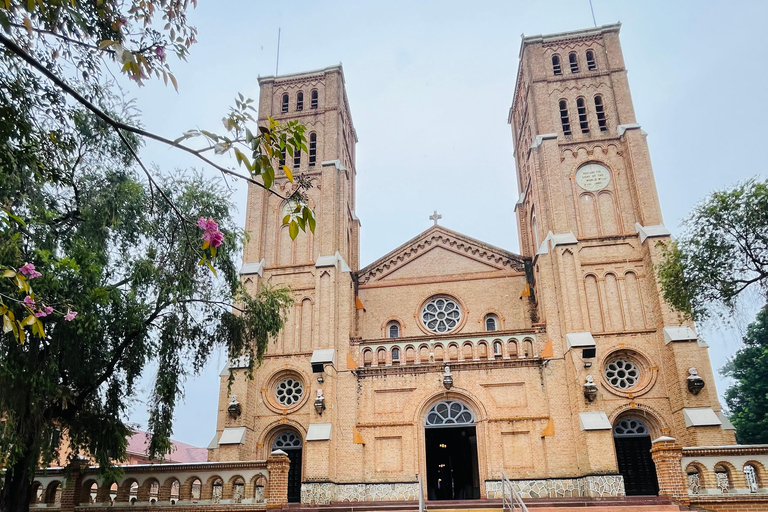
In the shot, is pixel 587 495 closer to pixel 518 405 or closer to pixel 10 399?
pixel 518 405

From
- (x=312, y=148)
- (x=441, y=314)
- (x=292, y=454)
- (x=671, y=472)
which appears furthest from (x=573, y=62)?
(x=292, y=454)

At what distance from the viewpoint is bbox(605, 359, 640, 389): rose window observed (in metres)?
20.0

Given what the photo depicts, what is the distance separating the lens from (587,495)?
17781 mm

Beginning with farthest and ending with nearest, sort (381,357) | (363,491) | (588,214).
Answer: (588,214)
(381,357)
(363,491)

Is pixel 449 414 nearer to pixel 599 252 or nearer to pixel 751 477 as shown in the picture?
pixel 599 252

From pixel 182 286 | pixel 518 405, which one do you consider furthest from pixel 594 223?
pixel 182 286

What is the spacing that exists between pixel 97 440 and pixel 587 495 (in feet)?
44.1

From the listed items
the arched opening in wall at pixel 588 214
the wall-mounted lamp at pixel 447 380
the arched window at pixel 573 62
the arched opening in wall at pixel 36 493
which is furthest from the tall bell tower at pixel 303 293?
the arched window at pixel 573 62

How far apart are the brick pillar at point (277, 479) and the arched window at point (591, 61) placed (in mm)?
20975

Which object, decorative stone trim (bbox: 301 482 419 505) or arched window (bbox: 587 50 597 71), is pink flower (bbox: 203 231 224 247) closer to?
decorative stone trim (bbox: 301 482 419 505)

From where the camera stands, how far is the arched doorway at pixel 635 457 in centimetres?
1892

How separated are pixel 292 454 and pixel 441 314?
24.8ft

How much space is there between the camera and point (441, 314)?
2364 centimetres

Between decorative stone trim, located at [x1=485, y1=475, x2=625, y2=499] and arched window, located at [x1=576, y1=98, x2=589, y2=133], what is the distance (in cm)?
1341
